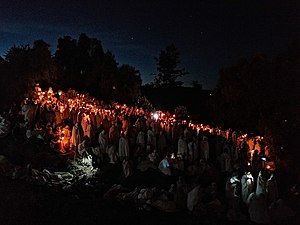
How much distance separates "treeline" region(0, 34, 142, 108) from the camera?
70.2 ft

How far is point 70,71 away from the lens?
119 ft

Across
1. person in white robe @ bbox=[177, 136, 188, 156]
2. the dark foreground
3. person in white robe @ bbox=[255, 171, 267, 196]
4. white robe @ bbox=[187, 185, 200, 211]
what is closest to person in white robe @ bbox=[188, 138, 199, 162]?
person in white robe @ bbox=[177, 136, 188, 156]

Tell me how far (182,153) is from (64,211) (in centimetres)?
593

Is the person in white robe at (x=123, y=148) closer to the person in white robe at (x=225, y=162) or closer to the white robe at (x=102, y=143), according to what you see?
the white robe at (x=102, y=143)

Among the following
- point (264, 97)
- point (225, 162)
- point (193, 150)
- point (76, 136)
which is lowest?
point (225, 162)

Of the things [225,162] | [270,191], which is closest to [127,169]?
[225,162]

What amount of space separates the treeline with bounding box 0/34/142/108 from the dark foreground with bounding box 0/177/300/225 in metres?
8.79

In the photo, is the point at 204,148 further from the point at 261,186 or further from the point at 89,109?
the point at 89,109

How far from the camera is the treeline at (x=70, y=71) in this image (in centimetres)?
2139

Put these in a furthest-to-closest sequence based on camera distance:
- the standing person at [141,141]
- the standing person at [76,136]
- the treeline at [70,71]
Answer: the treeline at [70,71]
the standing person at [76,136]
the standing person at [141,141]

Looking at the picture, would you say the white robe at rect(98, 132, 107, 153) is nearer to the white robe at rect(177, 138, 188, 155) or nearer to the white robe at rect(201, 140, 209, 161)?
the white robe at rect(177, 138, 188, 155)

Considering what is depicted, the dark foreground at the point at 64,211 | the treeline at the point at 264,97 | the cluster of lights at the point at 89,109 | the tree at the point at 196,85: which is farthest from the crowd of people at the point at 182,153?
Result: the tree at the point at 196,85

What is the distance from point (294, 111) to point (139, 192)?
640cm

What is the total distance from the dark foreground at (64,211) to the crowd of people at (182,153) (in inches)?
33.2
